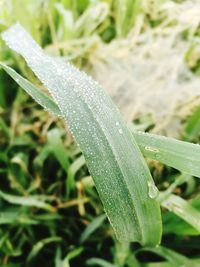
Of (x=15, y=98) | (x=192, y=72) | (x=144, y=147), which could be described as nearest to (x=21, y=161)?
(x=15, y=98)

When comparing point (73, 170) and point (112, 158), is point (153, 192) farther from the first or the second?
point (73, 170)

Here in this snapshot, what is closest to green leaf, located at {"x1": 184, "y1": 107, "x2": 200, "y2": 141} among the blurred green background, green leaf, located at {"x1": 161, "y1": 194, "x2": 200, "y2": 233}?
the blurred green background

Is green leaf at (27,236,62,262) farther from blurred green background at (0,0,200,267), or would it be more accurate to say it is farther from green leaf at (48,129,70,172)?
green leaf at (48,129,70,172)

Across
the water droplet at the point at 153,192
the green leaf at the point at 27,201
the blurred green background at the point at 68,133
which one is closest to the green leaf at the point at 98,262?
the blurred green background at the point at 68,133

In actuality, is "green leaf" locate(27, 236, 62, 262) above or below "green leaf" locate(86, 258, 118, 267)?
above

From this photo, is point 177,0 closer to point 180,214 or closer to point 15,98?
point 15,98
